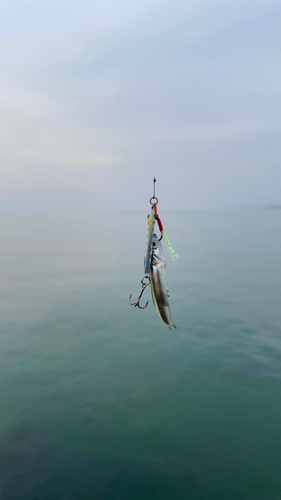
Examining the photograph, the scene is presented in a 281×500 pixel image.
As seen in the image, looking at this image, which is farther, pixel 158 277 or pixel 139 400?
pixel 139 400

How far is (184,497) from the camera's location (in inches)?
271

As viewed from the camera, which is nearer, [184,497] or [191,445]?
[184,497]

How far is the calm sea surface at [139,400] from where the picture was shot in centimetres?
727

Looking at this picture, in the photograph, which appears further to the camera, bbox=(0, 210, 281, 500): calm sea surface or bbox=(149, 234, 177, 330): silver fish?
bbox=(0, 210, 281, 500): calm sea surface

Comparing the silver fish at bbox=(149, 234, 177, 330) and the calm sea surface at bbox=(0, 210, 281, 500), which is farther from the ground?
the silver fish at bbox=(149, 234, 177, 330)

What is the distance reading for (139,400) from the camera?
33.2 ft

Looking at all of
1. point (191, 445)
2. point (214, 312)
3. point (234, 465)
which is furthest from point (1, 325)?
point (234, 465)

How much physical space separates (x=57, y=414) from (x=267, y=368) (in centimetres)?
668

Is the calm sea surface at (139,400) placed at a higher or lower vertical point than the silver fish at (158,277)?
lower

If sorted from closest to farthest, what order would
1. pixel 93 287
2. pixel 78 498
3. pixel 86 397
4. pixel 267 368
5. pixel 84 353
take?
pixel 78 498 < pixel 86 397 < pixel 267 368 < pixel 84 353 < pixel 93 287

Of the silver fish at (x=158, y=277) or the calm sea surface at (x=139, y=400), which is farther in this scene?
the calm sea surface at (x=139, y=400)

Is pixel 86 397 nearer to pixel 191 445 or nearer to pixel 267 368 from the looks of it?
pixel 191 445

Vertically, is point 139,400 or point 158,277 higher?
point 158,277

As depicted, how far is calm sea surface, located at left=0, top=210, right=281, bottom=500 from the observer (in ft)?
23.8
